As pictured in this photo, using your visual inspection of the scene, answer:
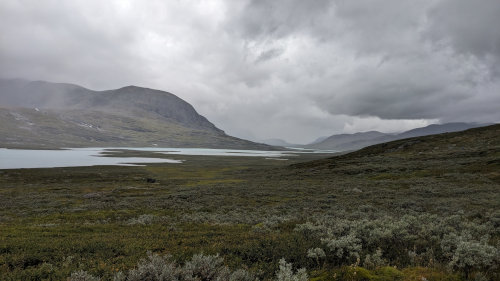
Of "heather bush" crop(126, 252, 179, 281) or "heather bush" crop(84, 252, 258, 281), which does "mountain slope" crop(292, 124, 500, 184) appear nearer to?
"heather bush" crop(84, 252, 258, 281)

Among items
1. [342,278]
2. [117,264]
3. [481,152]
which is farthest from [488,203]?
[481,152]

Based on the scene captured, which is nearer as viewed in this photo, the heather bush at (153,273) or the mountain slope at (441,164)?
the heather bush at (153,273)

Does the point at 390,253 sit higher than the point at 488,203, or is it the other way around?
the point at 390,253

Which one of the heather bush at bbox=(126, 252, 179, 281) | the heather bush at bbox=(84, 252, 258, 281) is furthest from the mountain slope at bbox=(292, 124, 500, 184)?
the heather bush at bbox=(126, 252, 179, 281)

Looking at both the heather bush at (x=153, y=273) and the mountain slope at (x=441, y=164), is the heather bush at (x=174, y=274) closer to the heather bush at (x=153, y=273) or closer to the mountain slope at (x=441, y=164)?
the heather bush at (x=153, y=273)

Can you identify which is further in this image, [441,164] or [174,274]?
[441,164]

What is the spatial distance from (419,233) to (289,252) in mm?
6161

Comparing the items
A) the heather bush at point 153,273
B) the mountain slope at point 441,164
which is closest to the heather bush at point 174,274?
the heather bush at point 153,273

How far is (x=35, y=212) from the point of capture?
95.0ft

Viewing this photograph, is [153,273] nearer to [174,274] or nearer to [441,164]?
[174,274]

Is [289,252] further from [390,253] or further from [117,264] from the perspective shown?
[117,264]

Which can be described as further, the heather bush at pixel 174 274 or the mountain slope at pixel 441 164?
the mountain slope at pixel 441 164

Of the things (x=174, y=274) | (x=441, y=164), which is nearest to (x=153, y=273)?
(x=174, y=274)

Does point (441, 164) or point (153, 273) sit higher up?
point (153, 273)
